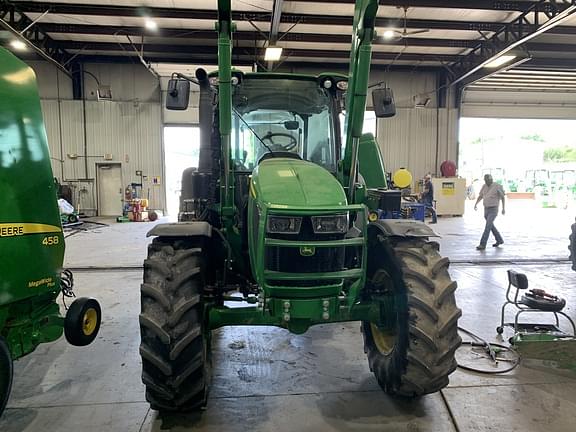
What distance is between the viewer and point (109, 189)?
16.3 m

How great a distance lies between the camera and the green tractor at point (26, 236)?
258cm

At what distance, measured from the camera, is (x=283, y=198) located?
2.52m

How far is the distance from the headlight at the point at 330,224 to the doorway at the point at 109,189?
15133 mm

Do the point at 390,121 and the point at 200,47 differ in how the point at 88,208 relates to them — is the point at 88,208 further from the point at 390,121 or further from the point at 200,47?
the point at 390,121

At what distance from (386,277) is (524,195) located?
2528cm

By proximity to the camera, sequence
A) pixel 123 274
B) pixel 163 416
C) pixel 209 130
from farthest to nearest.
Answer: pixel 123 274 → pixel 209 130 → pixel 163 416

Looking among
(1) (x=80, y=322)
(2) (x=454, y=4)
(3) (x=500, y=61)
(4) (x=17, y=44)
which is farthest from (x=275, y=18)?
(1) (x=80, y=322)

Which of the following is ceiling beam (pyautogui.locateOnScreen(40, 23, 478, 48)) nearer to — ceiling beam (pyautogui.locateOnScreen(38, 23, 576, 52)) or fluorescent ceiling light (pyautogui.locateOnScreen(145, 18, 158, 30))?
ceiling beam (pyautogui.locateOnScreen(38, 23, 576, 52))

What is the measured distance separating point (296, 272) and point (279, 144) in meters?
1.50

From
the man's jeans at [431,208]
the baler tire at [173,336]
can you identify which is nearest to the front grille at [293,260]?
the baler tire at [173,336]

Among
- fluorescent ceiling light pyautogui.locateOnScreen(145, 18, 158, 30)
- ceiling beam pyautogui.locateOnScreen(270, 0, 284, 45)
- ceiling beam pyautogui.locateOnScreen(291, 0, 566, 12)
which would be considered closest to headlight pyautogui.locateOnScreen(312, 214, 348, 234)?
ceiling beam pyautogui.locateOnScreen(270, 0, 284, 45)

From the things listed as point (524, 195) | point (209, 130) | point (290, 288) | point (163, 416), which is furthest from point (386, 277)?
point (524, 195)

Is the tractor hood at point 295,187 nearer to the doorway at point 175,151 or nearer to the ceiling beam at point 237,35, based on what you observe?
the ceiling beam at point 237,35

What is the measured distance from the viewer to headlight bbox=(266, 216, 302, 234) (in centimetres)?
245
